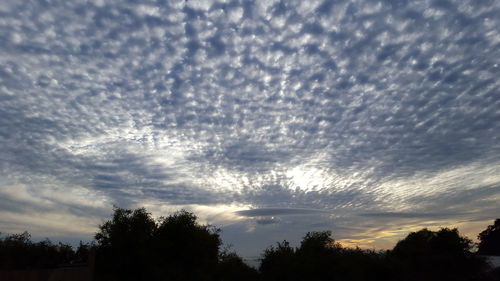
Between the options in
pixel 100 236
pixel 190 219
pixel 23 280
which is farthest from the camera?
pixel 190 219

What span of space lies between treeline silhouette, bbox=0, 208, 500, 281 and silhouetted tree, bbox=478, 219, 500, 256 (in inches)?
1752

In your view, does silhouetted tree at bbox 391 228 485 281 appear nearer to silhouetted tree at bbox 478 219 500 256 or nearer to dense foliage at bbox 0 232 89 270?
dense foliage at bbox 0 232 89 270

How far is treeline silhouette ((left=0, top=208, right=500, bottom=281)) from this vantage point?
30328 mm

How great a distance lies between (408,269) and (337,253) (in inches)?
312

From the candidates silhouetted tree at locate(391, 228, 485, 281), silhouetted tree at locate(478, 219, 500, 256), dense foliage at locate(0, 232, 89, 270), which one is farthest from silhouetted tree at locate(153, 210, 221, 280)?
silhouetted tree at locate(478, 219, 500, 256)

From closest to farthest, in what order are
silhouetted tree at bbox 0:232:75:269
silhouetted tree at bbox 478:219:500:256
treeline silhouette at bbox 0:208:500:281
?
silhouetted tree at bbox 0:232:75:269 < treeline silhouette at bbox 0:208:500:281 < silhouetted tree at bbox 478:219:500:256

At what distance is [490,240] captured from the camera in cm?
8688

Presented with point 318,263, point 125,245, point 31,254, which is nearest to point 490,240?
point 318,263

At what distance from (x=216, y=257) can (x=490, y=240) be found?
77.7 m

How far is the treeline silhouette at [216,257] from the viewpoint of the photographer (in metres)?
30.3

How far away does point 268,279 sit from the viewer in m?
41.1

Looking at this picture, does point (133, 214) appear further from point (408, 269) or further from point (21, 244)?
point (408, 269)

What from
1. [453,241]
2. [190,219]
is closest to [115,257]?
[190,219]

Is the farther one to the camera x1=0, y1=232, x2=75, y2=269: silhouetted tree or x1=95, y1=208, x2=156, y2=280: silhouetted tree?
x1=95, y1=208, x2=156, y2=280: silhouetted tree
